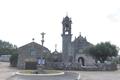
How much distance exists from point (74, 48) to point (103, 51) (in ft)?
43.1

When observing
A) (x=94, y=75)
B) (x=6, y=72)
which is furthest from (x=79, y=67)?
(x=6, y=72)

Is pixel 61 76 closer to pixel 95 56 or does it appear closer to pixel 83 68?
pixel 83 68

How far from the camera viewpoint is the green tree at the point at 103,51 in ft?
193

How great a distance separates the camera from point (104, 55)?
59344mm

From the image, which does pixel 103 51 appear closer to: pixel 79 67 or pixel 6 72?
pixel 79 67

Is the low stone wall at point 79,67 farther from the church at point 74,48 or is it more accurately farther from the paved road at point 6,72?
the church at point 74,48

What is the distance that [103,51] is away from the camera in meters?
58.8

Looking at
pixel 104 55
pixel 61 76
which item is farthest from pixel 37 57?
pixel 61 76

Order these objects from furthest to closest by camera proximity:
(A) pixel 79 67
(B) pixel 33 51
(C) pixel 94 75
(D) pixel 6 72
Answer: (B) pixel 33 51
(A) pixel 79 67
(D) pixel 6 72
(C) pixel 94 75

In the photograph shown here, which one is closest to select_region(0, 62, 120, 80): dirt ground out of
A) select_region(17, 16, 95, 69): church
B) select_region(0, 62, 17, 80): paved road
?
select_region(0, 62, 17, 80): paved road

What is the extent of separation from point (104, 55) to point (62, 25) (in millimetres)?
11000

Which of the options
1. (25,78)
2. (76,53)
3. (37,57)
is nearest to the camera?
(25,78)

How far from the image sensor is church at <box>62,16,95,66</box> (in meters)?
57.7

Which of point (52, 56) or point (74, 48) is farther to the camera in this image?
point (74, 48)
